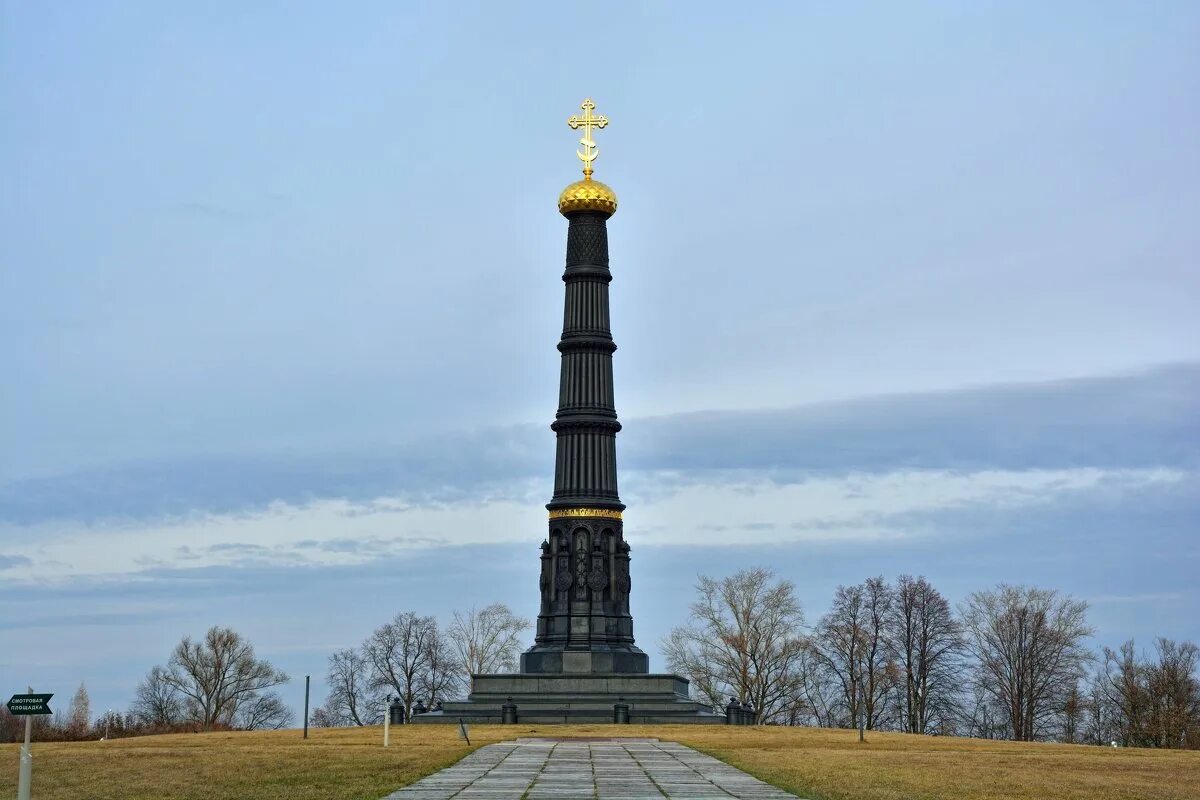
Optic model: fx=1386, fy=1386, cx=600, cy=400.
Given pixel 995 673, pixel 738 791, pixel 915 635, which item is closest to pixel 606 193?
pixel 915 635

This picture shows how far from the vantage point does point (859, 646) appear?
217ft

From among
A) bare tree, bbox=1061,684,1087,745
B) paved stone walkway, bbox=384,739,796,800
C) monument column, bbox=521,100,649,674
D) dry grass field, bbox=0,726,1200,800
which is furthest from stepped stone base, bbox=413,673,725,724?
bare tree, bbox=1061,684,1087,745

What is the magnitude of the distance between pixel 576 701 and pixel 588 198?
19.1 m

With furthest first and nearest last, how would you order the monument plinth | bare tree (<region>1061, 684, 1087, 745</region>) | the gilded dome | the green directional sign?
bare tree (<region>1061, 684, 1087, 745</region>) < the gilded dome < the monument plinth < the green directional sign

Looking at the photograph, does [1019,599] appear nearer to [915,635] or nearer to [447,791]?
[915,635]

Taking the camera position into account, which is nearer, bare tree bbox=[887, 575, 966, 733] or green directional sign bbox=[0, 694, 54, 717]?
green directional sign bbox=[0, 694, 54, 717]

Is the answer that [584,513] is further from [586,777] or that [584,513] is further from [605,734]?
[586,777]

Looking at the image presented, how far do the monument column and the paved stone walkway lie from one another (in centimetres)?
1929

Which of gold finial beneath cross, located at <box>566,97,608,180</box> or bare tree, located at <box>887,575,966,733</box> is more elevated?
gold finial beneath cross, located at <box>566,97,608,180</box>

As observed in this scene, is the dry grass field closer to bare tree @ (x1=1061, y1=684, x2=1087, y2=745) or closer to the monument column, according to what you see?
the monument column

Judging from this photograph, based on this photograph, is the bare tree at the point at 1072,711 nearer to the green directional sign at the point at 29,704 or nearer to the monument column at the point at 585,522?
the monument column at the point at 585,522

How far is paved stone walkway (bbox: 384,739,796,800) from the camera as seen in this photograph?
1898 centimetres

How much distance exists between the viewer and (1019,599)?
70.7m

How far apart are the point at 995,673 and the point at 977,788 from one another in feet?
155
